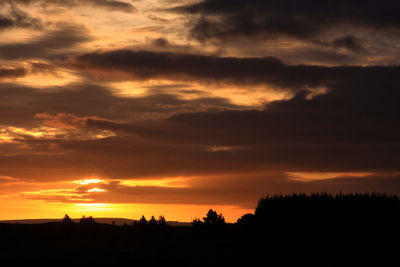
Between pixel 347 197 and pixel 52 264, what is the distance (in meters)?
17.4

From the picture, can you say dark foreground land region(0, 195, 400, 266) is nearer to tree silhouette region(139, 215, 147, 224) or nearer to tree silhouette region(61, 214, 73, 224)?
tree silhouette region(139, 215, 147, 224)

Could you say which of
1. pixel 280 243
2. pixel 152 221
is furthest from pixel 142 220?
pixel 280 243

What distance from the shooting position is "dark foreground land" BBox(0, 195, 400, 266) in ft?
95.9

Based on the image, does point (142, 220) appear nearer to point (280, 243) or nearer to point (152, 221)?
point (152, 221)

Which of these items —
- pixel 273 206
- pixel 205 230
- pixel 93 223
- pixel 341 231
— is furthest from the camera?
pixel 93 223

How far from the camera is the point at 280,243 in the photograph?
32469mm

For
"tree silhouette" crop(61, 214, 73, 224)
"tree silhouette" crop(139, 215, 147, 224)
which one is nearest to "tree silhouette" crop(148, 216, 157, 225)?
"tree silhouette" crop(139, 215, 147, 224)

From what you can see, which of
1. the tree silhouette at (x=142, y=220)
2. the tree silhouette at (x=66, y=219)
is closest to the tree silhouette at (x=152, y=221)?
the tree silhouette at (x=142, y=220)

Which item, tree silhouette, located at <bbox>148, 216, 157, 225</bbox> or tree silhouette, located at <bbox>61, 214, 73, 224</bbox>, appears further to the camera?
tree silhouette, located at <bbox>61, 214, 73, 224</bbox>

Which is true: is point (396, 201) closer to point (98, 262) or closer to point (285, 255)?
point (285, 255)

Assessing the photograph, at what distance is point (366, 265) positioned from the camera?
91.8ft

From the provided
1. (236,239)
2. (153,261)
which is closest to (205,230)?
(236,239)

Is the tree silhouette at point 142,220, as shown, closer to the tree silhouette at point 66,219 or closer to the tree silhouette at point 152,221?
the tree silhouette at point 152,221

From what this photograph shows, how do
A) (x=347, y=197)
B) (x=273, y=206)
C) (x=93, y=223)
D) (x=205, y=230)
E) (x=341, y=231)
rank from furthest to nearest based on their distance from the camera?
(x=93, y=223) → (x=205, y=230) → (x=273, y=206) → (x=347, y=197) → (x=341, y=231)
